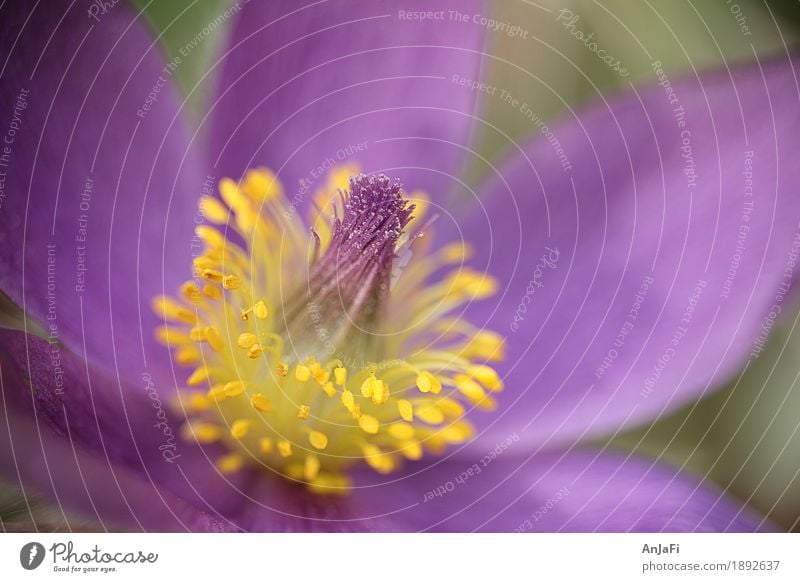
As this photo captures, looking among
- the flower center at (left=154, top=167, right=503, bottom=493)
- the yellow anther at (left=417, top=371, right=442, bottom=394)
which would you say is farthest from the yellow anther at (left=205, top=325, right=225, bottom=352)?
the yellow anther at (left=417, top=371, right=442, bottom=394)

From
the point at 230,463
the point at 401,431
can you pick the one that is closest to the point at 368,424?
the point at 401,431

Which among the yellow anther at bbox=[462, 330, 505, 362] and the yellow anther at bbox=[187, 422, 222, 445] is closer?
the yellow anther at bbox=[187, 422, 222, 445]

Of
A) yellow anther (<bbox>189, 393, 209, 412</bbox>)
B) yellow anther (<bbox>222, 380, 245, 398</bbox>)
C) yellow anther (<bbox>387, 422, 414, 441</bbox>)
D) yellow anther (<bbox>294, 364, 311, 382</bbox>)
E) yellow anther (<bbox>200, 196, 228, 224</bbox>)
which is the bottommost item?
yellow anther (<bbox>387, 422, 414, 441</bbox>)

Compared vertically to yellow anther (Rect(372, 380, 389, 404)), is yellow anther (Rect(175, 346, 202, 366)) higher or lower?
higher

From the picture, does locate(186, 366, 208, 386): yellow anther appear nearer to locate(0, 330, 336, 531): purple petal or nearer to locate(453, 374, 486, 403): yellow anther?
locate(0, 330, 336, 531): purple petal

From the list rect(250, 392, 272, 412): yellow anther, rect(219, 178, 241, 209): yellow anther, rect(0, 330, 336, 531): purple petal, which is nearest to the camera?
rect(0, 330, 336, 531): purple petal

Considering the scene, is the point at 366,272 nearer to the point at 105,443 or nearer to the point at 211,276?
the point at 211,276

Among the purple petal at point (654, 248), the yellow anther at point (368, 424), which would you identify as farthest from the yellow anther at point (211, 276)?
the purple petal at point (654, 248)
